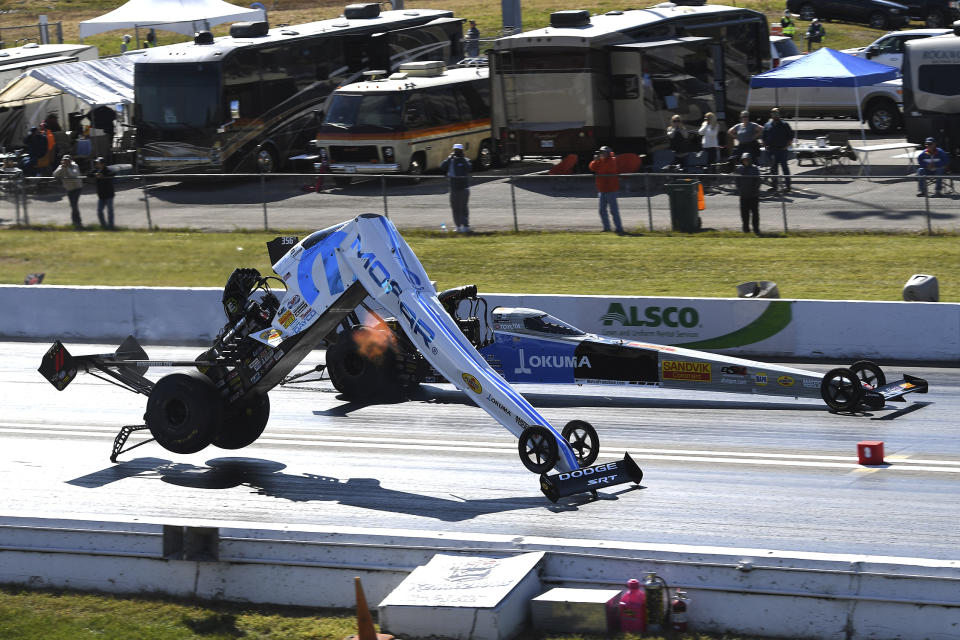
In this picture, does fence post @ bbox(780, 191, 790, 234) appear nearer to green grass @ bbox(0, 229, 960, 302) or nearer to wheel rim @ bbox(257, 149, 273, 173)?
green grass @ bbox(0, 229, 960, 302)

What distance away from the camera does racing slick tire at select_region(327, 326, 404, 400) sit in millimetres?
16125

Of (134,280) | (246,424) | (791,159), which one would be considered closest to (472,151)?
(791,159)

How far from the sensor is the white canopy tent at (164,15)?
142 ft

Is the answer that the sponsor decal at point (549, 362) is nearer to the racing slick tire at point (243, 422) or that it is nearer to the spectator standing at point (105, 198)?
the racing slick tire at point (243, 422)

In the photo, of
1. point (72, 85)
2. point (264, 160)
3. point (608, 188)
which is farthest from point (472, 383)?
point (72, 85)

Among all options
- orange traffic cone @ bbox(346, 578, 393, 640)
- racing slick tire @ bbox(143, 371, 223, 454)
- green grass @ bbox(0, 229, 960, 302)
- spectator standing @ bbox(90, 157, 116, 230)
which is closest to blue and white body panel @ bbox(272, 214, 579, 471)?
racing slick tire @ bbox(143, 371, 223, 454)

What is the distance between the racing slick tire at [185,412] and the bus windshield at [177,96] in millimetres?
21134

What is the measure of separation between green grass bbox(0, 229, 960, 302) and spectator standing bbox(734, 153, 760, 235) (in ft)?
0.99

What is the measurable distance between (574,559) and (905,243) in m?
14.7

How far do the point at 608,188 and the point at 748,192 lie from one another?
261 cm

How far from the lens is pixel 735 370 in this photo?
1474 centimetres

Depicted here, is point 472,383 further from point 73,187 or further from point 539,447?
point 73,187

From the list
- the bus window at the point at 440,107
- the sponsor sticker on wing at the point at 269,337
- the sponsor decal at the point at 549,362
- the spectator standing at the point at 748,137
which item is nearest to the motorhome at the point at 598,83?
the bus window at the point at 440,107

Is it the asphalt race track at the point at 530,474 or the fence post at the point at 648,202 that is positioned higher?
the fence post at the point at 648,202
